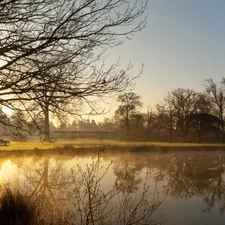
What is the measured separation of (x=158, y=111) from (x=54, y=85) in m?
46.7

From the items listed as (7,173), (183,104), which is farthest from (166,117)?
(7,173)

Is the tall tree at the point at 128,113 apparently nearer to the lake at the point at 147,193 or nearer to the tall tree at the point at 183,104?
the tall tree at the point at 183,104

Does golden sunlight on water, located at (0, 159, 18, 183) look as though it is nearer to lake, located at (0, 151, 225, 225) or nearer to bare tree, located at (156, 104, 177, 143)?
lake, located at (0, 151, 225, 225)

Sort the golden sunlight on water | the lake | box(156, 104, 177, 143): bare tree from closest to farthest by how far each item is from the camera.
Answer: the lake < the golden sunlight on water < box(156, 104, 177, 143): bare tree

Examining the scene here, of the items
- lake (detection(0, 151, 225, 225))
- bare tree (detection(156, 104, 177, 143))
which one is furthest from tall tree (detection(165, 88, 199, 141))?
lake (detection(0, 151, 225, 225))

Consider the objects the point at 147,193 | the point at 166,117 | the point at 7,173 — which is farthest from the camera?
the point at 166,117

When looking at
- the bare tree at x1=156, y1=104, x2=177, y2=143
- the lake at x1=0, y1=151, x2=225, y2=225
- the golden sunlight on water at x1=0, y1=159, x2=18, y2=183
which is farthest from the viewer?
the bare tree at x1=156, y1=104, x2=177, y2=143

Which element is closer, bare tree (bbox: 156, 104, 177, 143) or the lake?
the lake

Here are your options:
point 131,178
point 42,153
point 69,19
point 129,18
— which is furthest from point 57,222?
point 42,153

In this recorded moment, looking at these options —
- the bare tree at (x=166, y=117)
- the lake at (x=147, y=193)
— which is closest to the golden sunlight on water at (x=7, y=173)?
the lake at (x=147, y=193)

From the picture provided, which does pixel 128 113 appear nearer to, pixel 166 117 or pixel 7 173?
pixel 166 117

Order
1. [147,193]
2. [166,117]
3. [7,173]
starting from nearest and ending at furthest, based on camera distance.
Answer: [147,193] < [7,173] < [166,117]

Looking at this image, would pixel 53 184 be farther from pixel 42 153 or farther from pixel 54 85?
pixel 42 153

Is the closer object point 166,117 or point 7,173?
point 7,173
